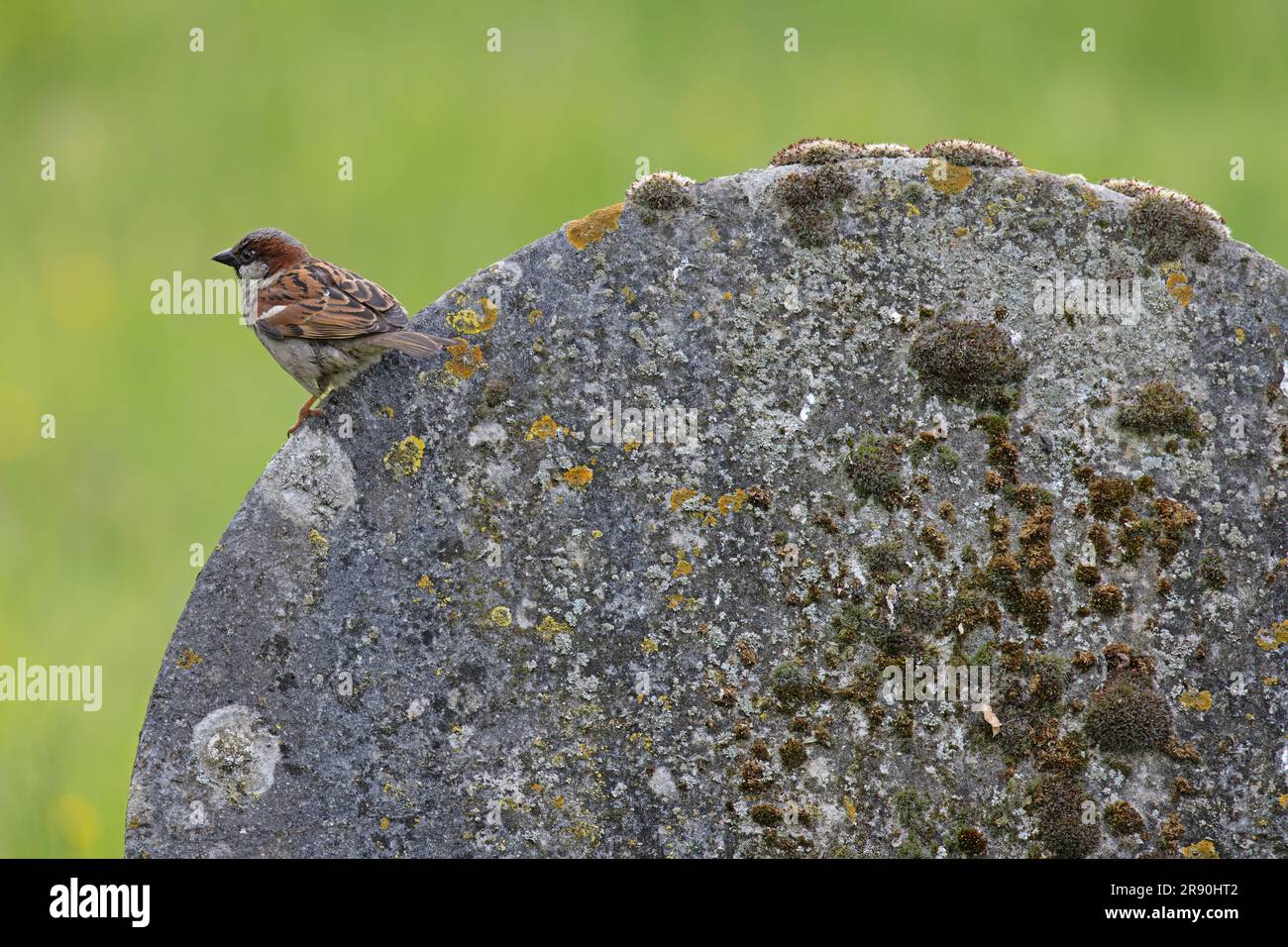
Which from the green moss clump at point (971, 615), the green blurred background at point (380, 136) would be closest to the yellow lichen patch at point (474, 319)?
the green moss clump at point (971, 615)

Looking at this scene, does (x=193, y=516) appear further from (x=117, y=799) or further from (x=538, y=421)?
(x=538, y=421)

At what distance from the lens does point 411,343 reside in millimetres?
5504

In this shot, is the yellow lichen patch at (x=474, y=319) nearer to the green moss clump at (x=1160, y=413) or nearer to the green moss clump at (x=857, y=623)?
the green moss clump at (x=857, y=623)

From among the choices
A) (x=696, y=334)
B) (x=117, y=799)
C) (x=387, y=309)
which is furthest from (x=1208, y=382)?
(x=117, y=799)

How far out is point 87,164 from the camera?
15047 mm

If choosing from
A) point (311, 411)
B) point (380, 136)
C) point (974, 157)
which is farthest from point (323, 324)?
point (380, 136)

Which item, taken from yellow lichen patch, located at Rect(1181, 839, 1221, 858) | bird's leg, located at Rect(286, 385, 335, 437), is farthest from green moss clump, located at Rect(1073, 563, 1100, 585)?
bird's leg, located at Rect(286, 385, 335, 437)

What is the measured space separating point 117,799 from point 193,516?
2.84 meters

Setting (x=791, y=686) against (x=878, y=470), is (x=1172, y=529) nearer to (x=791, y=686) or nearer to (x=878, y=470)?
(x=878, y=470)

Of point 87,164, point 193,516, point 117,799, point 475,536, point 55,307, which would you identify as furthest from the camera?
point 87,164

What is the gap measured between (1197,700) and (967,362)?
1.45 metres

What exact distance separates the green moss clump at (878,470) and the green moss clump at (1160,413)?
837 mm

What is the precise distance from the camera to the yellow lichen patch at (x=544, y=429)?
559 centimetres

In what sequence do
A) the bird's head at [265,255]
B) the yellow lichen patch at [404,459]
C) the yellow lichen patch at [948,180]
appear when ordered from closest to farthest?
1. the yellow lichen patch at [404,459]
2. the yellow lichen patch at [948,180]
3. the bird's head at [265,255]
